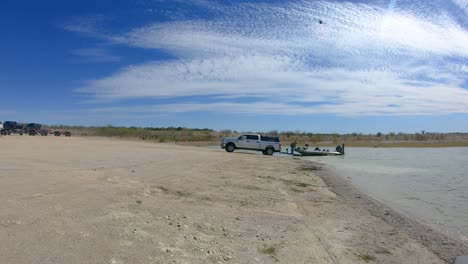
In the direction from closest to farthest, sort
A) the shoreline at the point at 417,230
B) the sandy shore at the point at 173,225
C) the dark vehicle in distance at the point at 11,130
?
the sandy shore at the point at 173,225 < the shoreline at the point at 417,230 < the dark vehicle in distance at the point at 11,130

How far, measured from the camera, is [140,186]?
12.9 meters

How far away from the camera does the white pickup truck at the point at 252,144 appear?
41844 millimetres

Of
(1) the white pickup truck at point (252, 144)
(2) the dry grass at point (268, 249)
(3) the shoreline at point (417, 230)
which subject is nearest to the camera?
(2) the dry grass at point (268, 249)

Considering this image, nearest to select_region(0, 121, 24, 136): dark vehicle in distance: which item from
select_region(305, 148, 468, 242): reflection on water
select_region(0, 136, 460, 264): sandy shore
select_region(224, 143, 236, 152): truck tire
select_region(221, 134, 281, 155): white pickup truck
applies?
select_region(224, 143, 236, 152): truck tire

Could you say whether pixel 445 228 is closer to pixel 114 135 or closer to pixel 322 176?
pixel 322 176

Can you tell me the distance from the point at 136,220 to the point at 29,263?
9.31 feet

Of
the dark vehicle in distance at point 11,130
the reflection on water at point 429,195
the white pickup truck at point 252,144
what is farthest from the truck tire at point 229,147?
the dark vehicle in distance at point 11,130

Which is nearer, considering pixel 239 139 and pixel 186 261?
pixel 186 261

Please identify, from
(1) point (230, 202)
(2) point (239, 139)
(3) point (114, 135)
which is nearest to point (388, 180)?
(1) point (230, 202)

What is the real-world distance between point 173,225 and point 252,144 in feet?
109

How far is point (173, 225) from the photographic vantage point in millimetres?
8719

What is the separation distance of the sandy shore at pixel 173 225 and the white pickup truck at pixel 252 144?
26842mm

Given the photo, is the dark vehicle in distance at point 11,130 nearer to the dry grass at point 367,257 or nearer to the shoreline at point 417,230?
the shoreline at point 417,230

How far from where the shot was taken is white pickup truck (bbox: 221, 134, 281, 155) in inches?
1647
